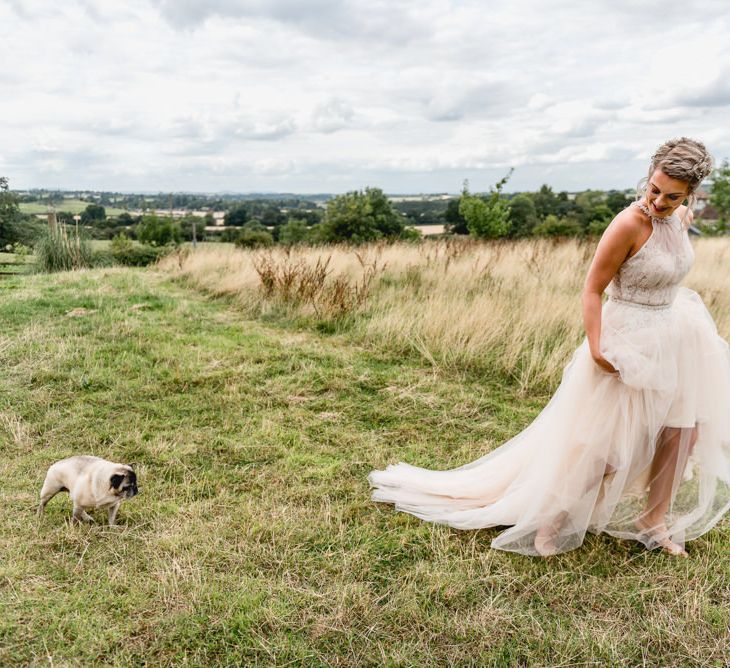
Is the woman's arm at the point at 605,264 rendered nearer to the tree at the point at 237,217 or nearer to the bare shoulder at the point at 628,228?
the bare shoulder at the point at 628,228

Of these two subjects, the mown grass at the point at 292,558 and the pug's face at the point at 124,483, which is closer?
the mown grass at the point at 292,558

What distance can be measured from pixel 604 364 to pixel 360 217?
3225 centimetres

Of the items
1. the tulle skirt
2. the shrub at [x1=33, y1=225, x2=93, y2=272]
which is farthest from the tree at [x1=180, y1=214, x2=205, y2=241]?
the tulle skirt

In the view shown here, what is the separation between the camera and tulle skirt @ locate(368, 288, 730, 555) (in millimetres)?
2893

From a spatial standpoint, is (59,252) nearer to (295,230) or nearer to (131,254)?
(131,254)

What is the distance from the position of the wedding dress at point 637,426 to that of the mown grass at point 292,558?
0.49 feet

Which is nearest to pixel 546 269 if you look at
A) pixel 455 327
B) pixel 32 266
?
pixel 455 327

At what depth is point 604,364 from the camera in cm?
286

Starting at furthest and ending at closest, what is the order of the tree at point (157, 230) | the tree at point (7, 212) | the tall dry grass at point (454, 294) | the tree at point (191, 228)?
the tree at point (191, 228) < the tree at point (157, 230) < the tree at point (7, 212) < the tall dry grass at point (454, 294)

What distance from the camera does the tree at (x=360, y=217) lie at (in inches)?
1333

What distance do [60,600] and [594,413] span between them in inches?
103

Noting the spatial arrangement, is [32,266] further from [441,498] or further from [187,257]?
[441,498]

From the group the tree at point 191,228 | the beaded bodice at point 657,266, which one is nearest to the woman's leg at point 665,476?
the beaded bodice at point 657,266

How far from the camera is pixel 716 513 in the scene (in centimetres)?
311
